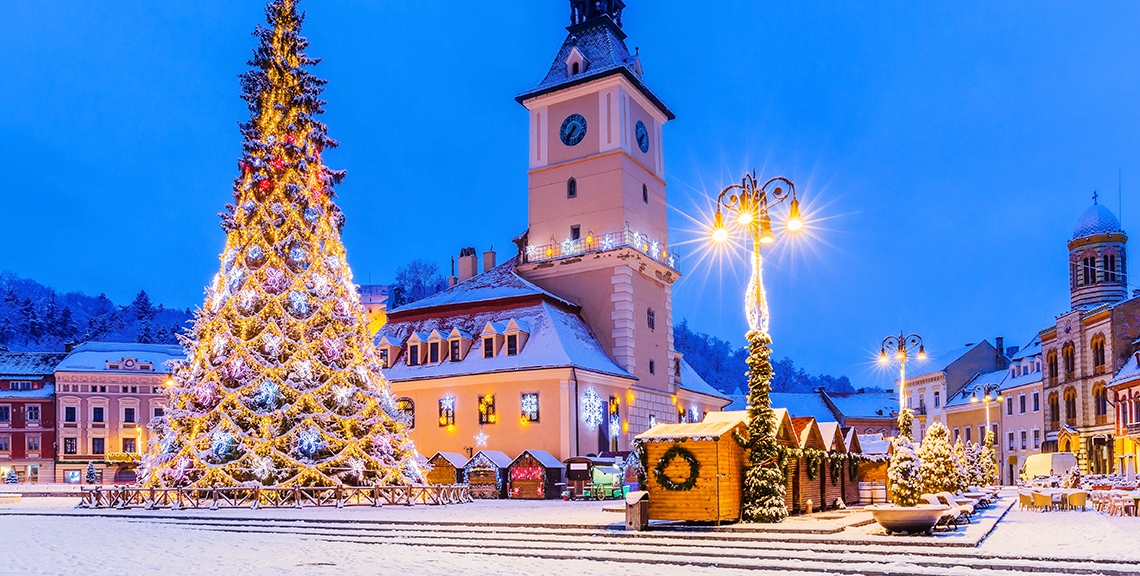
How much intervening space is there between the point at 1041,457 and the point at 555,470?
103ft

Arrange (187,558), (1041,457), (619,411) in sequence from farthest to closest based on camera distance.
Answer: (1041,457), (619,411), (187,558)

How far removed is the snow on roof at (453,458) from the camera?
41.7m

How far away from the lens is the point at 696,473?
2016 centimetres

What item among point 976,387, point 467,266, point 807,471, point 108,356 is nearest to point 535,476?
point 807,471

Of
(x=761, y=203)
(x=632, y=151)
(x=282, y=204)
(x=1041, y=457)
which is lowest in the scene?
(x=1041, y=457)

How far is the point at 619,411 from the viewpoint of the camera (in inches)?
1813

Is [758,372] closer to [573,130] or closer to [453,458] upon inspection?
[453,458]

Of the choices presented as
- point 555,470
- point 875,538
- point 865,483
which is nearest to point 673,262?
point 555,470

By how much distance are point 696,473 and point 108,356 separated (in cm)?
7511

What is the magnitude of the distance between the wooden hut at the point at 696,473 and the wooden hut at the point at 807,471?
12.0 feet

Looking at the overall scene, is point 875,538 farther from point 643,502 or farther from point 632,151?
point 632,151

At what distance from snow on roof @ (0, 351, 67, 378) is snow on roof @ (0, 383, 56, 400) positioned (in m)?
1.32

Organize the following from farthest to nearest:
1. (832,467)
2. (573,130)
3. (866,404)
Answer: (866,404), (573,130), (832,467)

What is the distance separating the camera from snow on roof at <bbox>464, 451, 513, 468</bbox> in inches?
1631
